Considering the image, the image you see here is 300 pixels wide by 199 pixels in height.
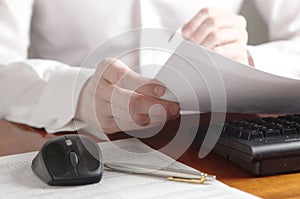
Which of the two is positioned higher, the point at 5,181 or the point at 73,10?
the point at 73,10

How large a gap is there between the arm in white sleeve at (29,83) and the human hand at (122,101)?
6 cm

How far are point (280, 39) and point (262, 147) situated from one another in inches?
30.7

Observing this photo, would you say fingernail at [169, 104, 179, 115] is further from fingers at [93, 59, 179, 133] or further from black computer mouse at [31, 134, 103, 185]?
black computer mouse at [31, 134, 103, 185]

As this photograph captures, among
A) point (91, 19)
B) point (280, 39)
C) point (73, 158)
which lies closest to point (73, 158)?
point (73, 158)

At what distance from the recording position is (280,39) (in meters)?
1.38

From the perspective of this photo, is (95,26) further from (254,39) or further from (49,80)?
(254,39)

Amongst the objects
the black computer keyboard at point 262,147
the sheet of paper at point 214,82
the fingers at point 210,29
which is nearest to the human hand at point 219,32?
the fingers at point 210,29

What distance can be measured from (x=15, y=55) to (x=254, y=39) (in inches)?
30.7

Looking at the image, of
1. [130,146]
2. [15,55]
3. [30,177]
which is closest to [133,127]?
[130,146]

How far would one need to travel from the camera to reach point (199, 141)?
751 millimetres

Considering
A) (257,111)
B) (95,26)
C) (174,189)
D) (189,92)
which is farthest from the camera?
(95,26)

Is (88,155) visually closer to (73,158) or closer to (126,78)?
(73,158)

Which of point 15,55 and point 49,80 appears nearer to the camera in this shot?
point 49,80

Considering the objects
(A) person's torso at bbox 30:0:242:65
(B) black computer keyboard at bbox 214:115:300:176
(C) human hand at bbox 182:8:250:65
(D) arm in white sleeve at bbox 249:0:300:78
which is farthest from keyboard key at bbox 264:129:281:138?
(A) person's torso at bbox 30:0:242:65
